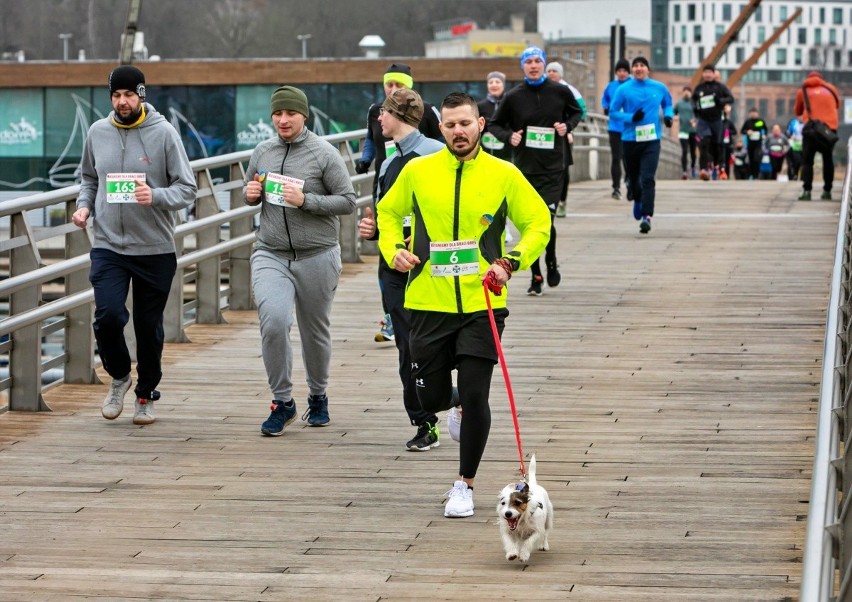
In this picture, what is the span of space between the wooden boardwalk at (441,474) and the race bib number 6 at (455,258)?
3.34 feet

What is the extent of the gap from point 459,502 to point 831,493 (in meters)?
2.57

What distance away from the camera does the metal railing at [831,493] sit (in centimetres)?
386

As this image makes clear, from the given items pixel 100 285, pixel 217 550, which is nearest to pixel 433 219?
pixel 217 550

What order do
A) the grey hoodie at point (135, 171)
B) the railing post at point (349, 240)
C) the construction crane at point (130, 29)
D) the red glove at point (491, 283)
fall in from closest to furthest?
the red glove at point (491, 283) < the grey hoodie at point (135, 171) < the railing post at point (349, 240) < the construction crane at point (130, 29)

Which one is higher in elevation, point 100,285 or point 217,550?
point 100,285

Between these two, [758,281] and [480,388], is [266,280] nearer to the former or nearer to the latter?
[480,388]

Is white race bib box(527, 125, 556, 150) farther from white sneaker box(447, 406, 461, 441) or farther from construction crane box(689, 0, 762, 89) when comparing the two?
construction crane box(689, 0, 762, 89)

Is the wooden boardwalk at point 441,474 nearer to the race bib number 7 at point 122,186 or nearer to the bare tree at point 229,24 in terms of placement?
the race bib number 7 at point 122,186

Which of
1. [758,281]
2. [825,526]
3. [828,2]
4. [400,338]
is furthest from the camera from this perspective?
[828,2]

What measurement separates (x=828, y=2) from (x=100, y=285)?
18802 cm

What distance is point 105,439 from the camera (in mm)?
8727

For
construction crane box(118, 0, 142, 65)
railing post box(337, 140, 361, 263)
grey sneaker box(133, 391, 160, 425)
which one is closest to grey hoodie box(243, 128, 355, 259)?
grey sneaker box(133, 391, 160, 425)

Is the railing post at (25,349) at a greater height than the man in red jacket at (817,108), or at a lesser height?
lesser

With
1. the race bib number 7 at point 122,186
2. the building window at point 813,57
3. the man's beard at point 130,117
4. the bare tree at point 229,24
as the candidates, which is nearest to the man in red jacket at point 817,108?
the man's beard at point 130,117
